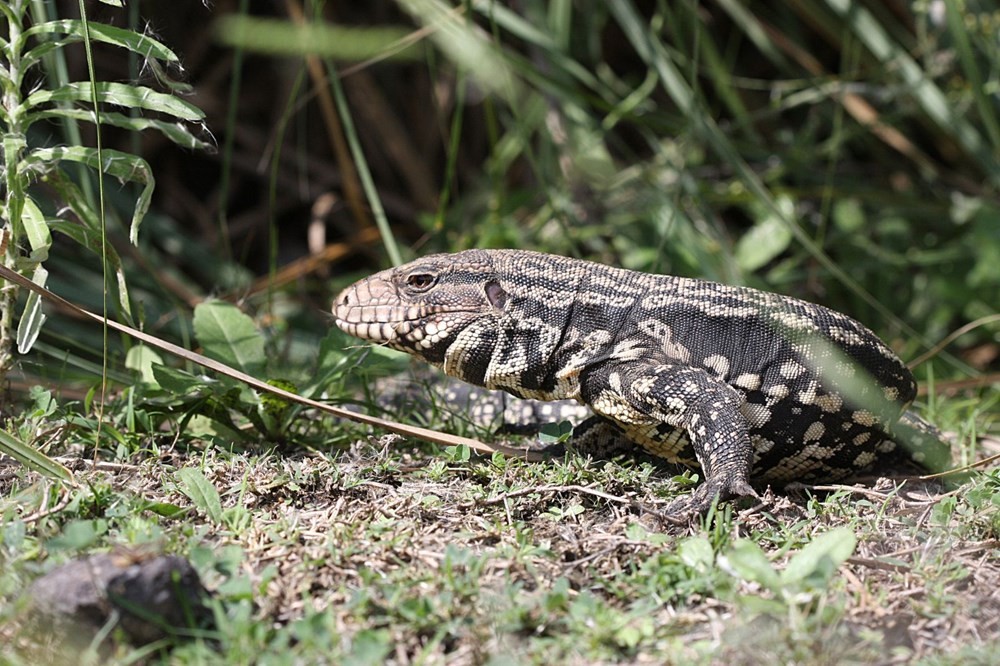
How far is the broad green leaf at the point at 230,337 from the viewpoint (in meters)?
4.78

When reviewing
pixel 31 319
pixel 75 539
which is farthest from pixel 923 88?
pixel 75 539

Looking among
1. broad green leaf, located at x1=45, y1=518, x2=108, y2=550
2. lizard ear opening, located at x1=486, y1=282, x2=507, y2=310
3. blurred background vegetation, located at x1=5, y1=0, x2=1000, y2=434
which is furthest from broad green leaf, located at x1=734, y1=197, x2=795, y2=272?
broad green leaf, located at x1=45, y1=518, x2=108, y2=550

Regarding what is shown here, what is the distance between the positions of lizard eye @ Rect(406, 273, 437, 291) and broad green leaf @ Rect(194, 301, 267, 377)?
0.77 m

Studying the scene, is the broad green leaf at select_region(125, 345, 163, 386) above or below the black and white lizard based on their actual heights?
below

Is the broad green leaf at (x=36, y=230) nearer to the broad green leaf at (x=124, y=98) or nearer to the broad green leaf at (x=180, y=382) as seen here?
the broad green leaf at (x=124, y=98)

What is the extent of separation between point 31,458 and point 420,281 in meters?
1.69

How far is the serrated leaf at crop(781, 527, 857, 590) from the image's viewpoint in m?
3.20

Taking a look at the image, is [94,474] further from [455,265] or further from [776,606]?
[776,606]

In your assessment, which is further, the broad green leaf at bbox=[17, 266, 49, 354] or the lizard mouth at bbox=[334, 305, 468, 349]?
the lizard mouth at bbox=[334, 305, 468, 349]

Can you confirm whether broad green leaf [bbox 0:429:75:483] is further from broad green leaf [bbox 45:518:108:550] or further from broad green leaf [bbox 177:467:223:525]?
broad green leaf [bbox 45:518:108:550]

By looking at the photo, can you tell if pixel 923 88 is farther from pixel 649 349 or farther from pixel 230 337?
pixel 230 337

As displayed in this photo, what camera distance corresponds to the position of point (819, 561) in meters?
3.22

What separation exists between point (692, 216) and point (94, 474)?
500cm

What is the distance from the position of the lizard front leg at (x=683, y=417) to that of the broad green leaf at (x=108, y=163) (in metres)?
1.86
